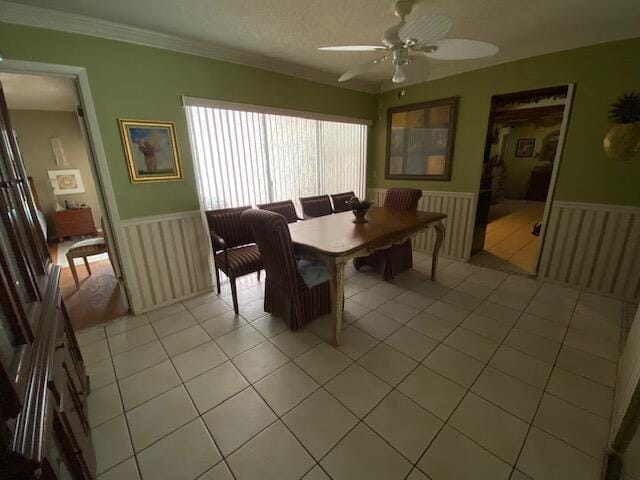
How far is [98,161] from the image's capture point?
2.24m

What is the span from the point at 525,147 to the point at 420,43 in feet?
28.9

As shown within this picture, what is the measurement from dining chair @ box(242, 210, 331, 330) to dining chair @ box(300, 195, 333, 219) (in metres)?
1.29

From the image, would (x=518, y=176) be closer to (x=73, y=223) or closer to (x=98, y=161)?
(x=98, y=161)

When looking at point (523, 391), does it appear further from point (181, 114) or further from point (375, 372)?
point (181, 114)

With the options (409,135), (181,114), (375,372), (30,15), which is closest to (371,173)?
(409,135)

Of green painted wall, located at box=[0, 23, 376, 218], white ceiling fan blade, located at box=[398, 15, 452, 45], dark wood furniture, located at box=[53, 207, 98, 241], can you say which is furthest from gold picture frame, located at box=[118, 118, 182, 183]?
dark wood furniture, located at box=[53, 207, 98, 241]

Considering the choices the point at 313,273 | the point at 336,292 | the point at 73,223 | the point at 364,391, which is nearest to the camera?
the point at 364,391

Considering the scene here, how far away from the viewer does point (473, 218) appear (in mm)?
3531

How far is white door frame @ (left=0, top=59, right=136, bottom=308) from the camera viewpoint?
1.92 metres

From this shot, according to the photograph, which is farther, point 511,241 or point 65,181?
point 65,181

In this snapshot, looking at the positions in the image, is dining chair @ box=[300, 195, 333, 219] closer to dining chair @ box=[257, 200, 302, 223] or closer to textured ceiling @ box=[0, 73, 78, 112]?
dining chair @ box=[257, 200, 302, 223]

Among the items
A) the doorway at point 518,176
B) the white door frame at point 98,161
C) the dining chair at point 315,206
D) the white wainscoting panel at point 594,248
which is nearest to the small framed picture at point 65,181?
the white door frame at point 98,161

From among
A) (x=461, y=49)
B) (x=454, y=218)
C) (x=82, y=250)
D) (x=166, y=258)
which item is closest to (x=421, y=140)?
(x=454, y=218)

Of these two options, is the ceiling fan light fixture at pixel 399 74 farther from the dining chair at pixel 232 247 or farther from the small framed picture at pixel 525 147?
the small framed picture at pixel 525 147
